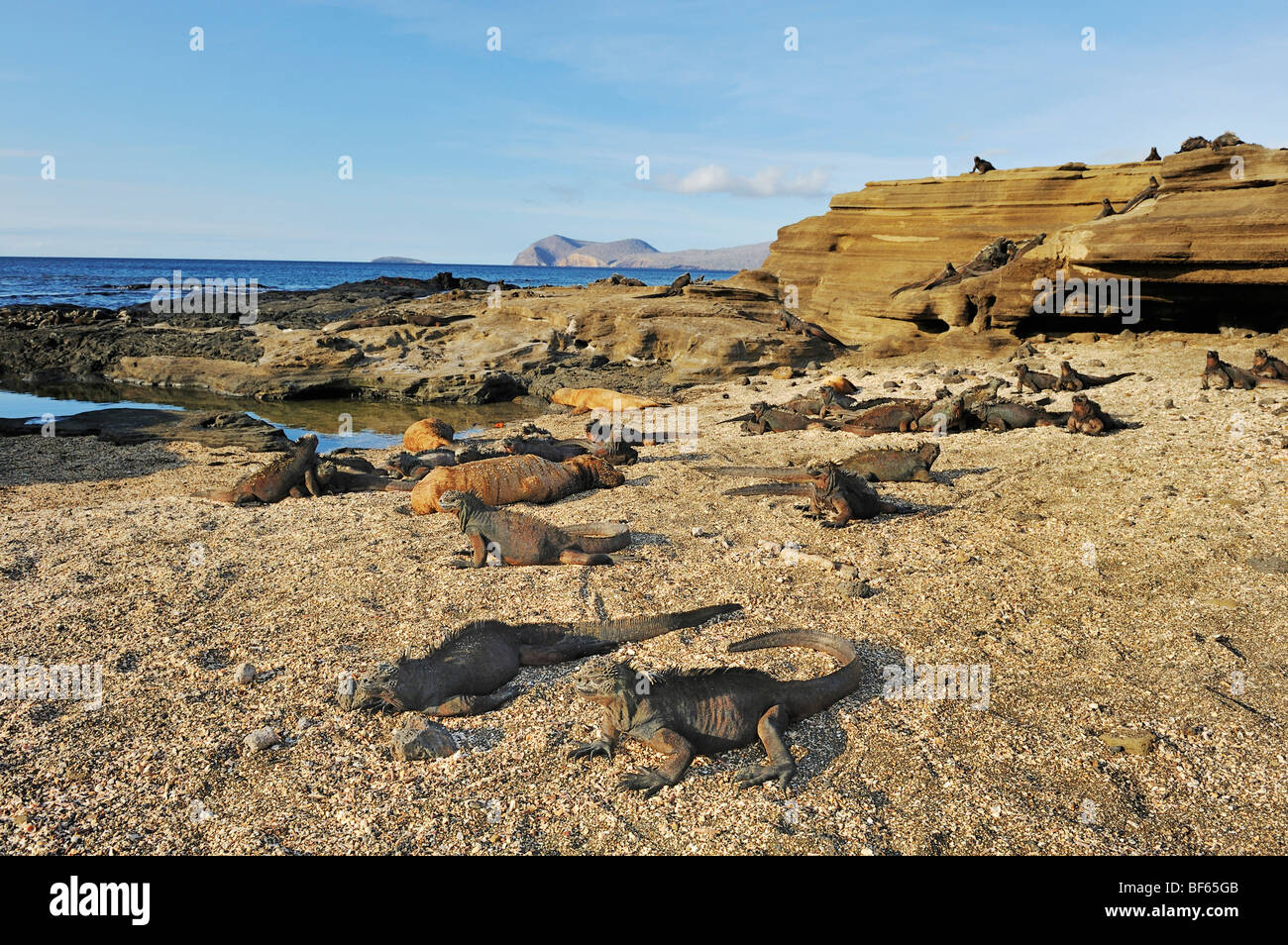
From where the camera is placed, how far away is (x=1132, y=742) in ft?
13.5

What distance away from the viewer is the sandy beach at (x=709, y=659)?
3561 millimetres

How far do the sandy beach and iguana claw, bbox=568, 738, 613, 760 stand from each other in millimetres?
70

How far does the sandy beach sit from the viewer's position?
3561 millimetres

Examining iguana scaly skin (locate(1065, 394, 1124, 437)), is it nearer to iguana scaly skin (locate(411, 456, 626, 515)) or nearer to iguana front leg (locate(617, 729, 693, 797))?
iguana scaly skin (locate(411, 456, 626, 515))

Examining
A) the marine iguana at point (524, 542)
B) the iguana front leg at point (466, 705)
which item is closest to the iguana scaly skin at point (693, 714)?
the iguana front leg at point (466, 705)

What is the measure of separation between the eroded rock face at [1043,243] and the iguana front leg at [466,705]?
14.0 metres

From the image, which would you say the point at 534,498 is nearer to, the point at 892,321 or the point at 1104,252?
the point at 1104,252

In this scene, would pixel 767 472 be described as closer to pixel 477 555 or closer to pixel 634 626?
pixel 477 555

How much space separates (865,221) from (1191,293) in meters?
11.4

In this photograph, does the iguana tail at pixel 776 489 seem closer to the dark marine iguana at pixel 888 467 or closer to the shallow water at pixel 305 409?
the dark marine iguana at pixel 888 467

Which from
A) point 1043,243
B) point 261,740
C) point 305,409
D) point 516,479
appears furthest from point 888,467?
point 305,409

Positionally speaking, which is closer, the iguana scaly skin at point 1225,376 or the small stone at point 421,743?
the small stone at point 421,743

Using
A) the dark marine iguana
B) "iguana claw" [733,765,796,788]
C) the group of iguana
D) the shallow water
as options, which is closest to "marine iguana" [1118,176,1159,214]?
the dark marine iguana

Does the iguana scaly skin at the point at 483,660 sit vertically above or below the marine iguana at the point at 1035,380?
below
